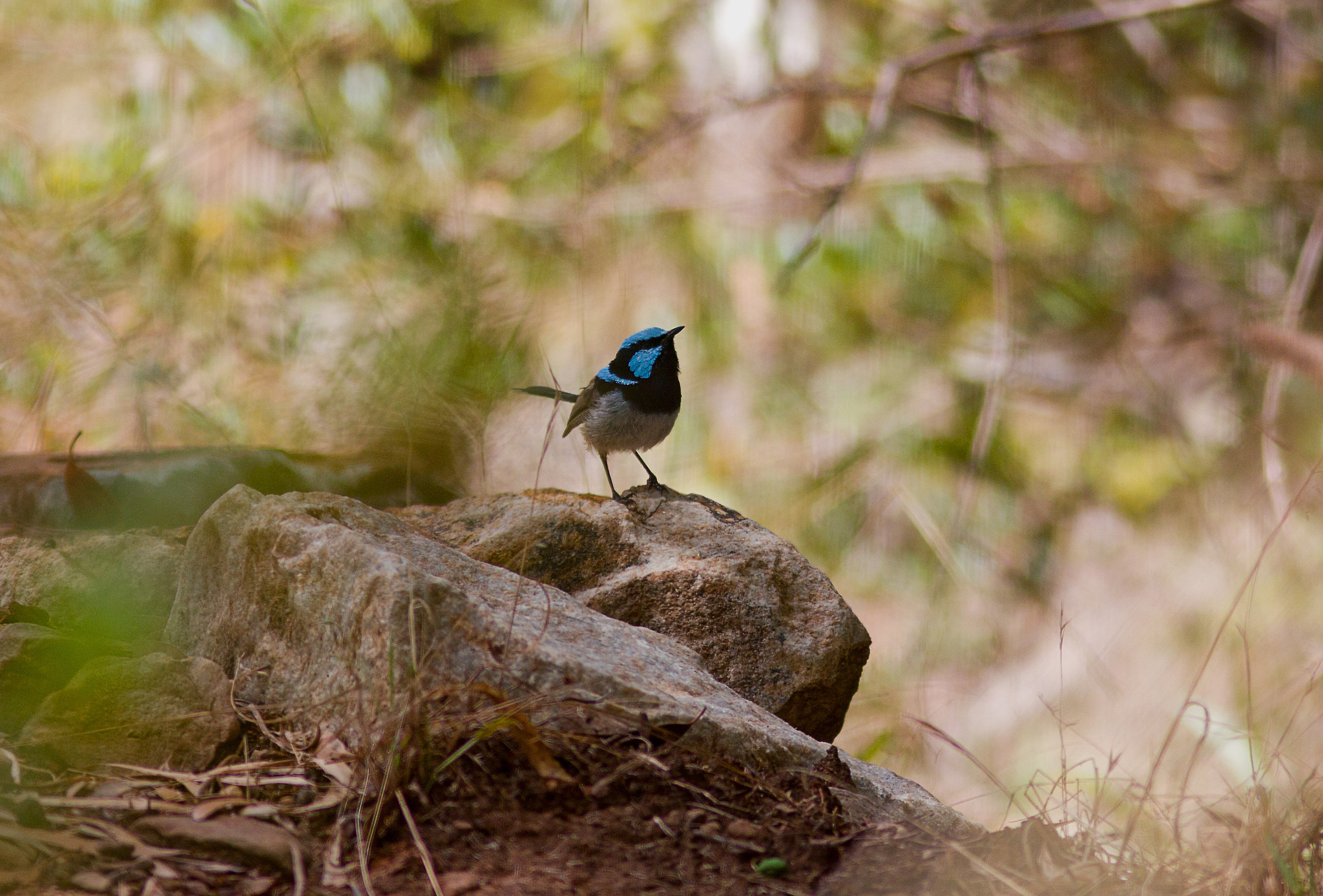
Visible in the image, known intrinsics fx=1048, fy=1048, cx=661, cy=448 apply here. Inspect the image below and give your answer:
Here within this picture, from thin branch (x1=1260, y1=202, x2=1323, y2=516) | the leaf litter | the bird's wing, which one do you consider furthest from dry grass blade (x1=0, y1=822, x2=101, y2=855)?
thin branch (x1=1260, y1=202, x2=1323, y2=516)

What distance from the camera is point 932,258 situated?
19.7 ft

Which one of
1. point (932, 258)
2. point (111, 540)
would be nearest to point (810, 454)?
point (932, 258)

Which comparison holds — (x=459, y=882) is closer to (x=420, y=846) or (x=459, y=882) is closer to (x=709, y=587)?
(x=420, y=846)

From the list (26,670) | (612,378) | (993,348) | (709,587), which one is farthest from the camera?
(993,348)

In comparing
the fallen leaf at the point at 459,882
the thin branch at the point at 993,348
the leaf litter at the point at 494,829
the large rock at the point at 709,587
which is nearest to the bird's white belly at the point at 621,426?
the large rock at the point at 709,587

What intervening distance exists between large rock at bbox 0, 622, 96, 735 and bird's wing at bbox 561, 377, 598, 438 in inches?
96.7

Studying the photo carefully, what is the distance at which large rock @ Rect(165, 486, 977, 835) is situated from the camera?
1.65 m

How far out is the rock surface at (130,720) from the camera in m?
1.62

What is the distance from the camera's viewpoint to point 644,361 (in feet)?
13.1

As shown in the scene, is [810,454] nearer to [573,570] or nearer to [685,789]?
[573,570]

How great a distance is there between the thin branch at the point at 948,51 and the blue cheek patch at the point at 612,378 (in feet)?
3.78

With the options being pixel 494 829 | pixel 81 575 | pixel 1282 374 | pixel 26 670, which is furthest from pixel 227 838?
pixel 1282 374

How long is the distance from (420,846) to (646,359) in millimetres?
2774

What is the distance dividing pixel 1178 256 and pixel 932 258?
64.0 inches
